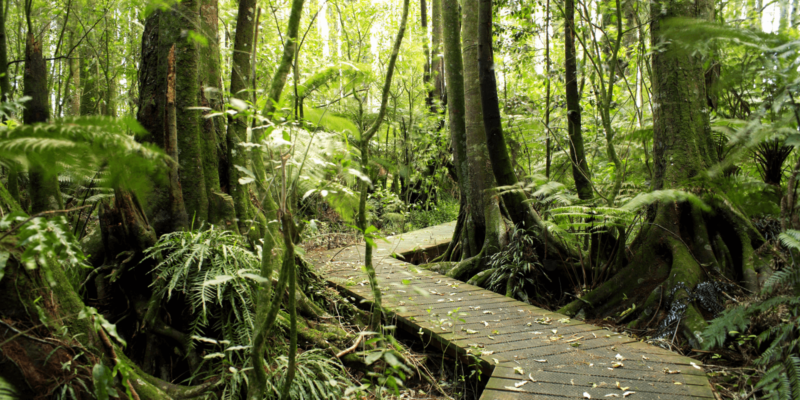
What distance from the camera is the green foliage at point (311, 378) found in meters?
2.93

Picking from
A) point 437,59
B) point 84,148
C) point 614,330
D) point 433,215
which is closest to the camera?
point 84,148

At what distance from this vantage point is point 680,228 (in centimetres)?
486

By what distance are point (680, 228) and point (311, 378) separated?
408cm

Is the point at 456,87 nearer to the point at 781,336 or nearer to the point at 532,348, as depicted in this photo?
the point at 532,348

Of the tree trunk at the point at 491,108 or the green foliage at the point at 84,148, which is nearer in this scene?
the green foliage at the point at 84,148

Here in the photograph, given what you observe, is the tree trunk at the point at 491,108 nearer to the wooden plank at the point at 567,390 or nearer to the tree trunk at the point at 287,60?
the wooden plank at the point at 567,390

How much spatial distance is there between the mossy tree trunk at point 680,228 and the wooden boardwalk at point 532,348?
29.7 inches

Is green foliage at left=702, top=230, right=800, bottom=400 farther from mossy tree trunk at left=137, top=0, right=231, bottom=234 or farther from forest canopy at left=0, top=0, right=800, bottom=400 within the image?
mossy tree trunk at left=137, top=0, right=231, bottom=234

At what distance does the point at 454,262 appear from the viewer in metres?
7.29

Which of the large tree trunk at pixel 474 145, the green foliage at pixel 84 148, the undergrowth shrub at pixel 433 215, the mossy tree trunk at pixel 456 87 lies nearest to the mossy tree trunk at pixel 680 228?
the large tree trunk at pixel 474 145

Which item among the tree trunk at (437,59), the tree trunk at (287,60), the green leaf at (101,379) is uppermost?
the tree trunk at (437,59)

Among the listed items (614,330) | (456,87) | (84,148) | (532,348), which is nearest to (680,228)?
(614,330)

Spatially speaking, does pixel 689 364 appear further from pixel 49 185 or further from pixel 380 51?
pixel 380 51

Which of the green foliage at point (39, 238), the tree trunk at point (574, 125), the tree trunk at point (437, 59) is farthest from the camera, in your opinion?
the tree trunk at point (437, 59)
